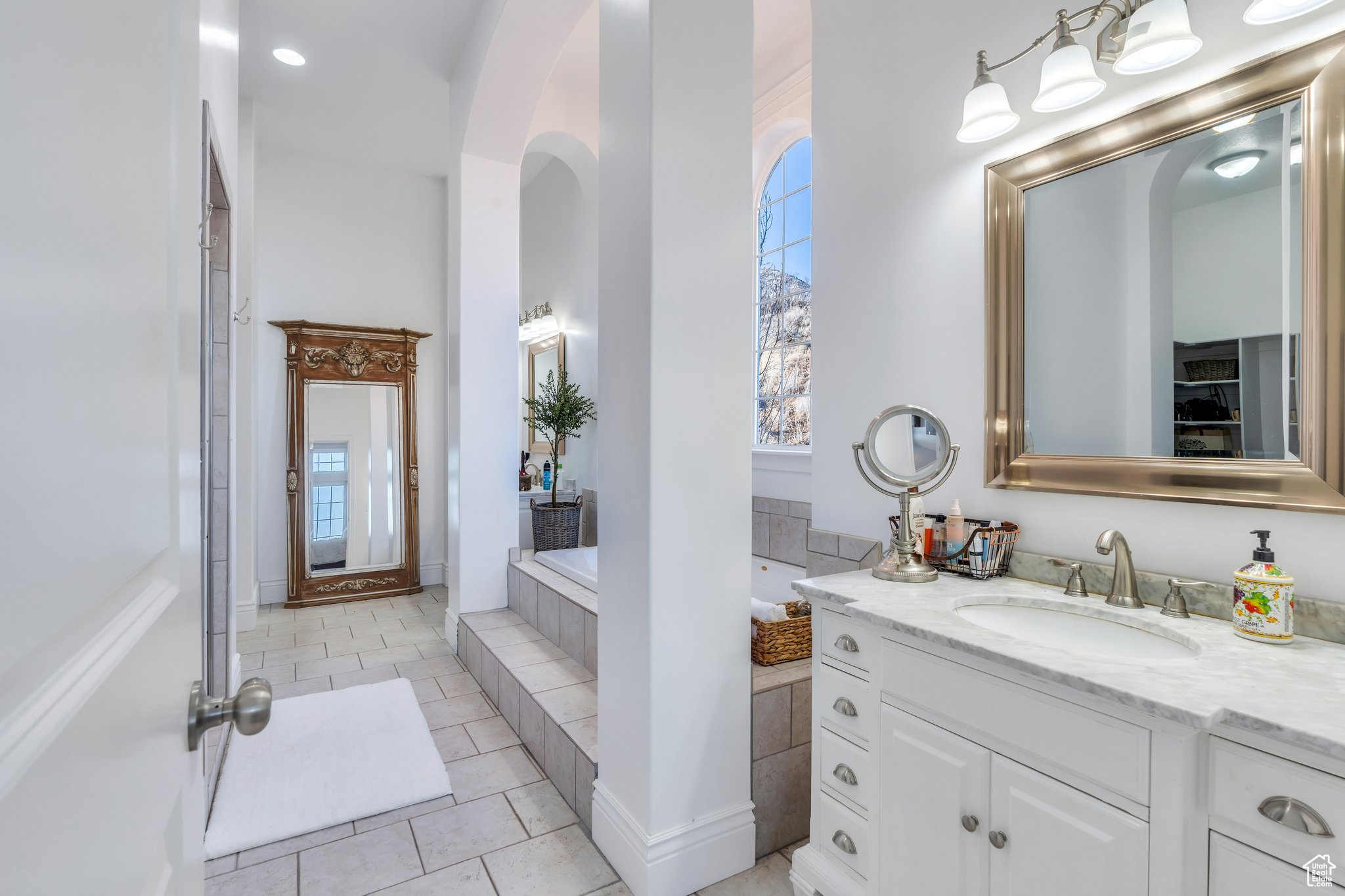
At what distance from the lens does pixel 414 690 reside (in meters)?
3.11

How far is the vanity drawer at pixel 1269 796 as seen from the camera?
832mm

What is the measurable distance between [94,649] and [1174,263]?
1.90 meters

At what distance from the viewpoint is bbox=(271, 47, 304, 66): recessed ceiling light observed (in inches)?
138

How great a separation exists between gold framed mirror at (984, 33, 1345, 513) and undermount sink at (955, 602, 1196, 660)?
0.32m

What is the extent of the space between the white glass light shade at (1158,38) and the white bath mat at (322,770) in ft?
9.19

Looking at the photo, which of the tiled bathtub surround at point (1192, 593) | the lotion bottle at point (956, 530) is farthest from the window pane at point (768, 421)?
the tiled bathtub surround at point (1192, 593)

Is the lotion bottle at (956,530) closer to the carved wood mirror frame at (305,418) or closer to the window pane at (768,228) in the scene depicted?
the window pane at (768,228)

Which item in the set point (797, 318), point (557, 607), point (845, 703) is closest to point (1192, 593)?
point (845, 703)

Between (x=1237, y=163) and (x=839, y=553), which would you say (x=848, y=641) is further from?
(x=1237, y=163)

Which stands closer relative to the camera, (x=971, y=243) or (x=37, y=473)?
(x=37, y=473)

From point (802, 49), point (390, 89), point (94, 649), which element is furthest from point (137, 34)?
point (390, 89)

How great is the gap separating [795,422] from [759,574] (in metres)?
0.91

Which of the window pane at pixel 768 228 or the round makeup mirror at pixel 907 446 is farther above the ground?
the window pane at pixel 768 228

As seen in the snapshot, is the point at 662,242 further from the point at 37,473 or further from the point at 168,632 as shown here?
the point at 37,473
